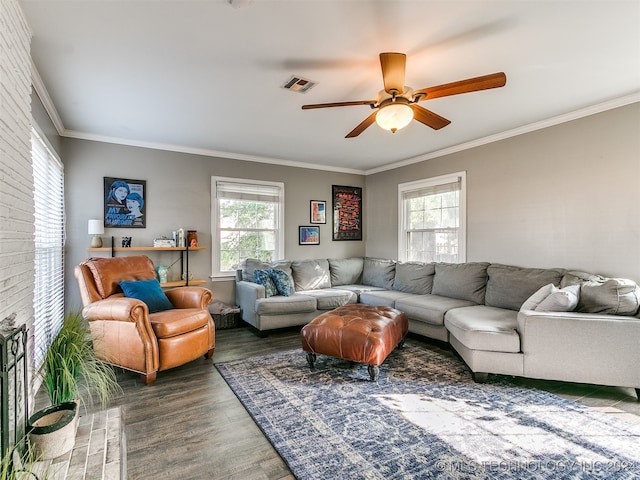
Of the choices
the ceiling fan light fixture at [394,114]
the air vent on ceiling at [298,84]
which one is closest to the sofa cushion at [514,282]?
the ceiling fan light fixture at [394,114]

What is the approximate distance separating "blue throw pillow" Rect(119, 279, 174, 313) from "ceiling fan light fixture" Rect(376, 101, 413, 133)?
2.74 meters

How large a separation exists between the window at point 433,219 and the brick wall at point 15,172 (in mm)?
4481

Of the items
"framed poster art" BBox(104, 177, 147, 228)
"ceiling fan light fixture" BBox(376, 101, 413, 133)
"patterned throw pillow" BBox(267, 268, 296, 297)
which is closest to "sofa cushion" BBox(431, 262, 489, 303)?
"patterned throw pillow" BBox(267, 268, 296, 297)

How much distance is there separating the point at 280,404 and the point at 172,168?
3481 mm

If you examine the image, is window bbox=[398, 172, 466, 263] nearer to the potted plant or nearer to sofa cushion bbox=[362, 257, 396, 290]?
sofa cushion bbox=[362, 257, 396, 290]

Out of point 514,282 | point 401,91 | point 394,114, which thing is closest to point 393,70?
point 401,91

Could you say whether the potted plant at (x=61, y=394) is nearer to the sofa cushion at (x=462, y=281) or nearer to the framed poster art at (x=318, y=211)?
the sofa cushion at (x=462, y=281)

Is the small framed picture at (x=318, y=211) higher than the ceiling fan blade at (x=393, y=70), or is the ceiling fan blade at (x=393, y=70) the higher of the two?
the ceiling fan blade at (x=393, y=70)

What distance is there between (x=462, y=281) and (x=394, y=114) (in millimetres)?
2576

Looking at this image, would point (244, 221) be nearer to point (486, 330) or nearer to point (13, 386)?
point (486, 330)

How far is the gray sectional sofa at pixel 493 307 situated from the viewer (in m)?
2.57

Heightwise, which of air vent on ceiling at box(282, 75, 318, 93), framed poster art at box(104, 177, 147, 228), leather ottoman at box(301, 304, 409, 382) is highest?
air vent on ceiling at box(282, 75, 318, 93)

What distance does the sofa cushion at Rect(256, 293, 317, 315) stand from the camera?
13.6ft

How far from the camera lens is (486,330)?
286cm
